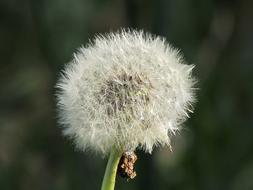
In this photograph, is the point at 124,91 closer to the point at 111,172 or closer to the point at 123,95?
the point at 123,95

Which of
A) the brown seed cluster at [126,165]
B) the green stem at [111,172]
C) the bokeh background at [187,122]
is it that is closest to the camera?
the green stem at [111,172]

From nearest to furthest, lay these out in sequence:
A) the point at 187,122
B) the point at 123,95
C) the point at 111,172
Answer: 1. the point at 111,172
2. the point at 123,95
3. the point at 187,122

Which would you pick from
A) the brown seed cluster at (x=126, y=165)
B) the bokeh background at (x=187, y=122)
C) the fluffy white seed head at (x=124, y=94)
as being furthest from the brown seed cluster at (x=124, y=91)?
the bokeh background at (x=187, y=122)

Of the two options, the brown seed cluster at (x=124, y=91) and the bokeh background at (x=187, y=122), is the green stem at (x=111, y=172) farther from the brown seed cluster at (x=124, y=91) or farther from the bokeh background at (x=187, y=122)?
the bokeh background at (x=187, y=122)

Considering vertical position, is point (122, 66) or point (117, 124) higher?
point (122, 66)

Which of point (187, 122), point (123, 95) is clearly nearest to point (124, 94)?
point (123, 95)
